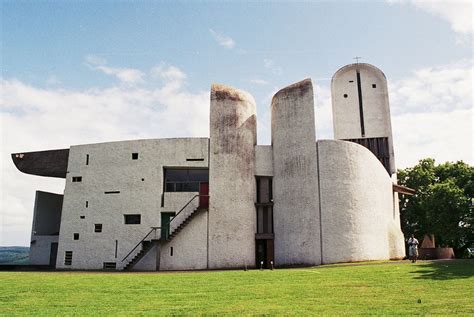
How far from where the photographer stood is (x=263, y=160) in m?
29.1

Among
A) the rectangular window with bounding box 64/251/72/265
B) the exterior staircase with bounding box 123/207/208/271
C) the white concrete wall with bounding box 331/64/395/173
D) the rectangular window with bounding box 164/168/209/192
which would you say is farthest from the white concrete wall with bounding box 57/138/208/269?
the white concrete wall with bounding box 331/64/395/173

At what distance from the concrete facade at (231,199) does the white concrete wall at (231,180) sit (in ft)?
0.22

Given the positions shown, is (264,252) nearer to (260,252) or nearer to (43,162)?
(260,252)

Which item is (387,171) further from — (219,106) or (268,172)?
(219,106)

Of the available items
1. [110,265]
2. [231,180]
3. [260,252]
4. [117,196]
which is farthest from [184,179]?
[110,265]

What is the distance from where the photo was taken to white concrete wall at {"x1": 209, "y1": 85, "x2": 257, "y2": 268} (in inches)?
1072

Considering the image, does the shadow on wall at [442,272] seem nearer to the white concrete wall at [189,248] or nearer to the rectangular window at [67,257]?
the white concrete wall at [189,248]

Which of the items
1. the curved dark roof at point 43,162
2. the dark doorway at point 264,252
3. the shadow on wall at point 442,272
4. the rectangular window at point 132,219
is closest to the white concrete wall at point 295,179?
the dark doorway at point 264,252

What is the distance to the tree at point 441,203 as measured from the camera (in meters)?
35.2

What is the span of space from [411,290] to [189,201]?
701 inches

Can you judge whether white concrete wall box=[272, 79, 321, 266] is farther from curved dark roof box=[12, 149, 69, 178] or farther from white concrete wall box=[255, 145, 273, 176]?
curved dark roof box=[12, 149, 69, 178]

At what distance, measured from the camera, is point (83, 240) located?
1147 inches

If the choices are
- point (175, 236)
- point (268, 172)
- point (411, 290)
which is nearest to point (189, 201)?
point (175, 236)

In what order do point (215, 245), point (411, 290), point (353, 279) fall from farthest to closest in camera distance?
point (215, 245) → point (353, 279) → point (411, 290)
